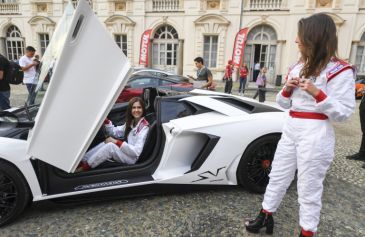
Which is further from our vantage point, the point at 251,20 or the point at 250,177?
the point at 251,20

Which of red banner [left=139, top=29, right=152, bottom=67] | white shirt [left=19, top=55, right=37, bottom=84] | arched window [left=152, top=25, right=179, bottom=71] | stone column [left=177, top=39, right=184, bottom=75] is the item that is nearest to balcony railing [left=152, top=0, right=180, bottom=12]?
arched window [left=152, top=25, right=179, bottom=71]

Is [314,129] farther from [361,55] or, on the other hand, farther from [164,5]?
[164,5]

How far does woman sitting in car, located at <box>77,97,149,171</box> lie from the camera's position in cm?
262

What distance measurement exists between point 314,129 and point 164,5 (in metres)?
18.2

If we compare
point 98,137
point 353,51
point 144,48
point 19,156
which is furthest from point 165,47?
point 19,156

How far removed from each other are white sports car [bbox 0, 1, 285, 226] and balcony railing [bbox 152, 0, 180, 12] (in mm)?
16262

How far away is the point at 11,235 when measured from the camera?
7.33ft

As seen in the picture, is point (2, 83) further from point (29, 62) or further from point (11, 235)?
point (11, 235)

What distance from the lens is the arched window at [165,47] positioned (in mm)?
18672

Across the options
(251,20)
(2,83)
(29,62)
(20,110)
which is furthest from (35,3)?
(20,110)

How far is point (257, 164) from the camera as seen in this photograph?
287cm

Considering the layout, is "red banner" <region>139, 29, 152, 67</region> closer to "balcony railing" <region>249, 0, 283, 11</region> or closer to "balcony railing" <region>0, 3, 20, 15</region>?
"balcony railing" <region>249, 0, 283, 11</region>

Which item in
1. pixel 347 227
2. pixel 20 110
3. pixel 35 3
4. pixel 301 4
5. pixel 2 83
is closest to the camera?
pixel 347 227

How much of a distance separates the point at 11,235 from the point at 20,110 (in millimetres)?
1150
